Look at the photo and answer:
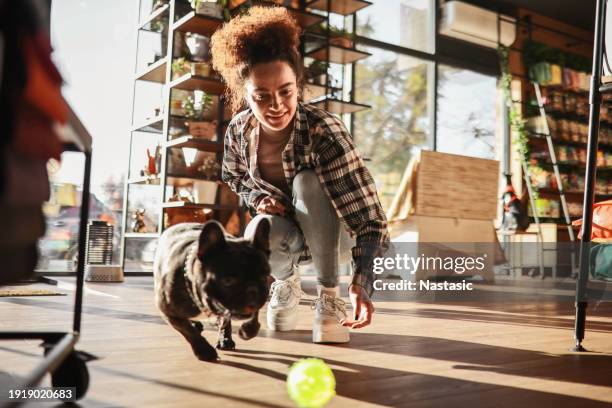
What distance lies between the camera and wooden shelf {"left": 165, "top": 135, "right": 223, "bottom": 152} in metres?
3.43

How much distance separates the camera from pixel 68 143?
3.00 feet

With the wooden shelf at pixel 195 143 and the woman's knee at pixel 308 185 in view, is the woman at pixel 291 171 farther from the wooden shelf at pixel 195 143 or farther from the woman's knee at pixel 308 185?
the wooden shelf at pixel 195 143

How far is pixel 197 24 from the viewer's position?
3473 mm

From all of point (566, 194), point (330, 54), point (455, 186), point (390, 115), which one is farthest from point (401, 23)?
point (566, 194)

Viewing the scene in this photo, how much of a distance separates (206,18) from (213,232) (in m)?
2.85

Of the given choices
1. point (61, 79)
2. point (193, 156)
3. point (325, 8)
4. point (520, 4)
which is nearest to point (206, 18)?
point (193, 156)

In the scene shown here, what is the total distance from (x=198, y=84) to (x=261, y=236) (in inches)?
112

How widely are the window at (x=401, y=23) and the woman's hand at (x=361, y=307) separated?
4929 mm

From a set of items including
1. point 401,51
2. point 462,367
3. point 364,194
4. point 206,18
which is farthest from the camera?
point 401,51

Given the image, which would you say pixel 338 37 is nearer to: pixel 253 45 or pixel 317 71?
pixel 317 71

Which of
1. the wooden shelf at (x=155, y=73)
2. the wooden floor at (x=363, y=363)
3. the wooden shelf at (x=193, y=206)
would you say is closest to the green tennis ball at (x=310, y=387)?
the wooden floor at (x=363, y=363)

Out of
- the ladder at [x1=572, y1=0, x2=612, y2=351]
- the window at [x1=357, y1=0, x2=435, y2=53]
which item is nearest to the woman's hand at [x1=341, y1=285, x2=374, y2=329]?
the ladder at [x1=572, y1=0, x2=612, y2=351]

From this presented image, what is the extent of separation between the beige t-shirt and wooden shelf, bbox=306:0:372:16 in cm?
290

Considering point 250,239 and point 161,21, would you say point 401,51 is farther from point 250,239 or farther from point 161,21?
point 250,239
